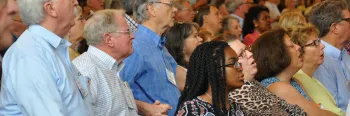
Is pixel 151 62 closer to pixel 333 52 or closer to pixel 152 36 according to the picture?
pixel 152 36

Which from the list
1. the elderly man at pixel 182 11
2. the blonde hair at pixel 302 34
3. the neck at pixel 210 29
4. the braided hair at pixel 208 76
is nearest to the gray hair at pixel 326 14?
the blonde hair at pixel 302 34

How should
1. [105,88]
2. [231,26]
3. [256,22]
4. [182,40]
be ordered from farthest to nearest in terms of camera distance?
[256,22]
[231,26]
[182,40]
[105,88]

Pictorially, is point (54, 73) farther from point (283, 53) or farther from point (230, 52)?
point (283, 53)

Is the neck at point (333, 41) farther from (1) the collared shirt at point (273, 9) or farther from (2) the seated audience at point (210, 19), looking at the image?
(1) the collared shirt at point (273, 9)

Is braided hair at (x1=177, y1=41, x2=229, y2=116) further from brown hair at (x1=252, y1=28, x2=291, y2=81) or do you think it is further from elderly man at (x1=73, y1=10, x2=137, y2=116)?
brown hair at (x1=252, y1=28, x2=291, y2=81)

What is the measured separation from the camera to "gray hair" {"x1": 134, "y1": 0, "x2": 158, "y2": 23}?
5.58m

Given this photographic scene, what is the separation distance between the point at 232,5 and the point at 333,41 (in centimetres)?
368

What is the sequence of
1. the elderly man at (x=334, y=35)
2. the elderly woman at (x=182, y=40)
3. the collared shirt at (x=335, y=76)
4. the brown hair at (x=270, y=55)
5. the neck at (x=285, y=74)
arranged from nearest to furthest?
the brown hair at (x=270, y=55) → the neck at (x=285, y=74) → the elderly woman at (x=182, y=40) → the collared shirt at (x=335, y=76) → the elderly man at (x=334, y=35)

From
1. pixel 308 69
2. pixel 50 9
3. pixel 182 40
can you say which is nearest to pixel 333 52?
pixel 308 69

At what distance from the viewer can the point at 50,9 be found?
376 cm

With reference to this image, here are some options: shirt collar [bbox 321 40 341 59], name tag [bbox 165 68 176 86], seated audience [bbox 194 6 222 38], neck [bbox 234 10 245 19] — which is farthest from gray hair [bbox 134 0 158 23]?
neck [bbox 234 10 245 19]

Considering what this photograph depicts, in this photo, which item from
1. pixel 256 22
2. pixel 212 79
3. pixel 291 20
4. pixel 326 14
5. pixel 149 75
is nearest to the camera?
pixel 212 79

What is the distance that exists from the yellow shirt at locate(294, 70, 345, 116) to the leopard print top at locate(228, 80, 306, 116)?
45.9 inches

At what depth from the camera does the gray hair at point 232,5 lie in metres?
10.5
